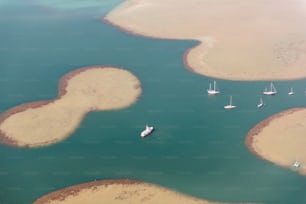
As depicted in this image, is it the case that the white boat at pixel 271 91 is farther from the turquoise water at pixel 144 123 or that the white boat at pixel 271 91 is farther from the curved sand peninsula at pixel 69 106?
the curved sand peninsula at pixel 69 106

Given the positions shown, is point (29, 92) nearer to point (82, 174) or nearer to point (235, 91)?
point (82, 174)

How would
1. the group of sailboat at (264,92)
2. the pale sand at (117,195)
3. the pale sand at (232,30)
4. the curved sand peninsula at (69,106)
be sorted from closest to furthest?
the pale sand at (117,195) → the curved sand peninsula at (69,106) → the group of sailboat at (264,92) → the pale sand at (232,30)

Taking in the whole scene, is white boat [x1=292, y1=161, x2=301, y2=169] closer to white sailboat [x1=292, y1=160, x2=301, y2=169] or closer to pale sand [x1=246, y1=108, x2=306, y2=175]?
white sailboat [x1=292, y1=160, x2=301, y2=169]

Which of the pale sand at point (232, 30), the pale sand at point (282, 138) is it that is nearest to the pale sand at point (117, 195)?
the pale sand at point (282, 138)

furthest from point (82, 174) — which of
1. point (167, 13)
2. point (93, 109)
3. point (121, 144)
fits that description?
point (167, 13)

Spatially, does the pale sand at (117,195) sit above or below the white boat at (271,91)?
below

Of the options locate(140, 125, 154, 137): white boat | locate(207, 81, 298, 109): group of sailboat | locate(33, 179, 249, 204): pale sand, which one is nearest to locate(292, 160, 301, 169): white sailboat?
locate(33, 179, 249, 204): pale sand
